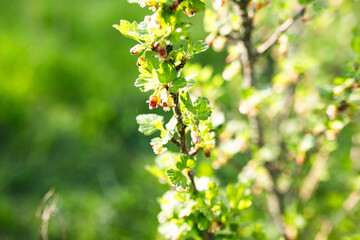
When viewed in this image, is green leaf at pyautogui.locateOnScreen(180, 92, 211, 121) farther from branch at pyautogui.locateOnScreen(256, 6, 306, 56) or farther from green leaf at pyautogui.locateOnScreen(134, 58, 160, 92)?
branch at pyautogui.locateOnScreen(256, 6, 306, 56)

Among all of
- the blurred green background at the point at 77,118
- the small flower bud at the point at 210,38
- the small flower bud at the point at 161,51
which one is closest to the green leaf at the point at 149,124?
the small flower bud at the point at 161,51

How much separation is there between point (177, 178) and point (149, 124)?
12 cm

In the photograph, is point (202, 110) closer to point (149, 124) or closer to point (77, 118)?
point (149, 124)

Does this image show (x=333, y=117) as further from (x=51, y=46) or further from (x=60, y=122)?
(x=51, y=46)

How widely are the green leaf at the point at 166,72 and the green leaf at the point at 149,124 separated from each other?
11 cm

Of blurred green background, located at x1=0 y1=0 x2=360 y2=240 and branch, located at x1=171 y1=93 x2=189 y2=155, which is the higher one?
blurred green background, located at x1=0 y1=0 x2=360 y2=240

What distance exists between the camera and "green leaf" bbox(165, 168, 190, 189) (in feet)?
2.01

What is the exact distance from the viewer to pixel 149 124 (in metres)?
0.66

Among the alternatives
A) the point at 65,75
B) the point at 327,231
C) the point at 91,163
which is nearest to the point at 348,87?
the point at 327,231

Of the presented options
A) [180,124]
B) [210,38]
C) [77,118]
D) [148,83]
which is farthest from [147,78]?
[77,118]

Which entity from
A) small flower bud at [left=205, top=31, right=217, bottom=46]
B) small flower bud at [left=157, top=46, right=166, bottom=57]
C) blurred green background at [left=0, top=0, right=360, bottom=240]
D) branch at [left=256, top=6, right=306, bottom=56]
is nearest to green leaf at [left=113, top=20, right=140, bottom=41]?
small flower bud at [left=157, top=46, right=166, bottom=57]

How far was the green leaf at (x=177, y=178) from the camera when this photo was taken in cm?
61

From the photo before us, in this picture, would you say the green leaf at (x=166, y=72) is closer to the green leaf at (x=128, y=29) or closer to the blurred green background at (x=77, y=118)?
A: the green leaf at (x=128, y=29)

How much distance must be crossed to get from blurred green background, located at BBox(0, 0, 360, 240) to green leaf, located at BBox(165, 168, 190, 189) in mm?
912
